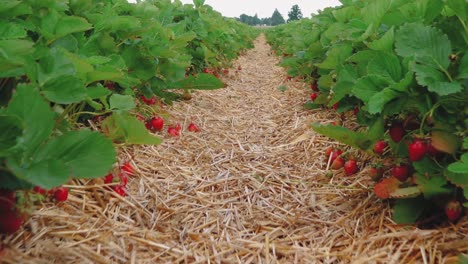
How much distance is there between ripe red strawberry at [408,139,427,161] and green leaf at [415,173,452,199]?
92 mm

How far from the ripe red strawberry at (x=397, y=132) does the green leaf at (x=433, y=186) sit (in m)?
0.25

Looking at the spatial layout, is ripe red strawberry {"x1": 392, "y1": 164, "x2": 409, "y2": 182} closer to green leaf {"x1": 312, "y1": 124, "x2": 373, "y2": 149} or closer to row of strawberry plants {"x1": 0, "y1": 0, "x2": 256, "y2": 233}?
green leaf {"x1": 312, "y1": 124, "x2": 373, "y2": 149}

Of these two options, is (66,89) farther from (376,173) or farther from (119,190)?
(376,173)

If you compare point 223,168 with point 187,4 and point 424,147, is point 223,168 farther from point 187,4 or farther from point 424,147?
point 187,4

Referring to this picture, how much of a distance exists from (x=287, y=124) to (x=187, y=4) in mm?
2522

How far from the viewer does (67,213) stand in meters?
1.58

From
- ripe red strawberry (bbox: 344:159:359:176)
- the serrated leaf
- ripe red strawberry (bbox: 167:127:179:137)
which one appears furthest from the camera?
ripe red strawberry (bbox: 167:127:179:137)

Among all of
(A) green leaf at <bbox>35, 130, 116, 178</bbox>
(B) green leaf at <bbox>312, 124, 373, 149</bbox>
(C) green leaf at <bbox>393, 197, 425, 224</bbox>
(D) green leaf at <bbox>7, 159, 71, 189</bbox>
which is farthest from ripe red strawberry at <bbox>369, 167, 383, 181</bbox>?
(D) green leaf at <bbox>7, 159, 71, 189</bbox>

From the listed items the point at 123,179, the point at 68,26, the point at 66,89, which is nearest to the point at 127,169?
the point at 123,179

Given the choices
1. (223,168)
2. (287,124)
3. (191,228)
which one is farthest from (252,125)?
(191,228)

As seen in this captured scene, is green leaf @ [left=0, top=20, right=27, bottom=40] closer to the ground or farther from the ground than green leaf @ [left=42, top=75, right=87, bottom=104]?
farther from the ground

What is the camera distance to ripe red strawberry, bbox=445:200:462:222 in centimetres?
152

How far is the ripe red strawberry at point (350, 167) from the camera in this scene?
2.20 metres

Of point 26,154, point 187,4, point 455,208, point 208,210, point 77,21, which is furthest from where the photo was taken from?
point 187,4
